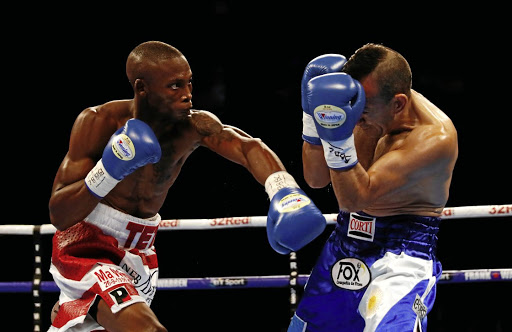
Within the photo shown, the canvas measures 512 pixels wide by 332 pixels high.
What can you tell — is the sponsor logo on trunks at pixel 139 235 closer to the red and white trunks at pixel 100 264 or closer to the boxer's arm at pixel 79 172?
the red and white trunks at pixel 100 264

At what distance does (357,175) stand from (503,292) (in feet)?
8.17

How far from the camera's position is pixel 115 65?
17.8ft

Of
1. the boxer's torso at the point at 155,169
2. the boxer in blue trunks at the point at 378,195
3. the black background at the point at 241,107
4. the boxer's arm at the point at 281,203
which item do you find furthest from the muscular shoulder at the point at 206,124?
the black background at the point at 241,107

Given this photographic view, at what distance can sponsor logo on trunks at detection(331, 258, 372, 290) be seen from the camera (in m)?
1.94

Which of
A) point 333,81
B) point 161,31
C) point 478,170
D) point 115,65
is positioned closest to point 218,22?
point 161,31

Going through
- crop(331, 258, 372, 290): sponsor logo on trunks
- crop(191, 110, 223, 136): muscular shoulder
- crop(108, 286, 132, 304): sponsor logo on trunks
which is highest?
crop(191, 110, 223, 136): muscular shoulder

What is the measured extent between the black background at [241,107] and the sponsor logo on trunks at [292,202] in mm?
2488

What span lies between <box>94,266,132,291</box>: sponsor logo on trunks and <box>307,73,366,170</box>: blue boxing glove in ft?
2.80

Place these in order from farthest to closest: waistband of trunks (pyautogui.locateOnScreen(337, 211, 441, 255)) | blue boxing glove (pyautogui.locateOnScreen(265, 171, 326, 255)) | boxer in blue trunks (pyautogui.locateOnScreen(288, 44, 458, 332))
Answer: waistband of trunks (pyautogui.locateOnScreen(337, 211, 441, 255)) < boxer in blue trunks (pyautogui.locateOnScreen(288, 44, 458, 332)) < blue boxing glove (pyautogui.locateOnScreen(265, 171, 326, 255))

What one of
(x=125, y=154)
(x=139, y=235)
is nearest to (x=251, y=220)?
(x=139, y=235)

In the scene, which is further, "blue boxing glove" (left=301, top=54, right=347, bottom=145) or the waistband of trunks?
"blue boxing glove" (left=301, top=54, right=347, bottom=145)

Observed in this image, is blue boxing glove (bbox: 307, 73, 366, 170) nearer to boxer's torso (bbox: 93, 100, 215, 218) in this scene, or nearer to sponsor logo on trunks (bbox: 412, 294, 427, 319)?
sponsor logo on trunks (bbox: 412, 294, 427, 319)

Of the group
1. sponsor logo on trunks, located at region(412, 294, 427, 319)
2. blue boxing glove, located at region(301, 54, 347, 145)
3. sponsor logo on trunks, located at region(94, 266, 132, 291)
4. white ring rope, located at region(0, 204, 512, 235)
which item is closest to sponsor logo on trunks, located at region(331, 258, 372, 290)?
sponsor logo on trunks, located at region(412, 294, 427, 319)

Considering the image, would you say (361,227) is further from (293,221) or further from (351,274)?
(293,221)
